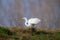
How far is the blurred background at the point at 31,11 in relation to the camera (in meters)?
2.12

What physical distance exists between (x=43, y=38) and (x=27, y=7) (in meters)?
1.12

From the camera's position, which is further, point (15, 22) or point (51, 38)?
point (15, 22)

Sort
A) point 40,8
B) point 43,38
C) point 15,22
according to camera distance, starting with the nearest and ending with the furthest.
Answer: point 43,38 < point 15,22 < point 40,8

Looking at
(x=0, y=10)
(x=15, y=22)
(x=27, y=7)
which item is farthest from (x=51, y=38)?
(x=0, y=10)

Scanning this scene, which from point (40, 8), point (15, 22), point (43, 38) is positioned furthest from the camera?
point (40, 8)

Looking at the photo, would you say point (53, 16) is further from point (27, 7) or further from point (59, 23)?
point (27, 7)

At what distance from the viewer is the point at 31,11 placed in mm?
2193

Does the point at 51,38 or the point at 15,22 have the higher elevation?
the point at 15,22

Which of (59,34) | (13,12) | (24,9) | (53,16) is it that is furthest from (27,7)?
(59,34)

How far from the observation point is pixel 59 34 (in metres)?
1.19

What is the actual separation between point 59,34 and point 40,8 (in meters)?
1.02

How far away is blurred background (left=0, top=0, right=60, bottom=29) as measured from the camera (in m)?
2.12

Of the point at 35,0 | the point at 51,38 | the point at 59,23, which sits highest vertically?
the point at 35,0

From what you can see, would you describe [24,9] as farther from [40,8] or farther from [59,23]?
[59,23]
